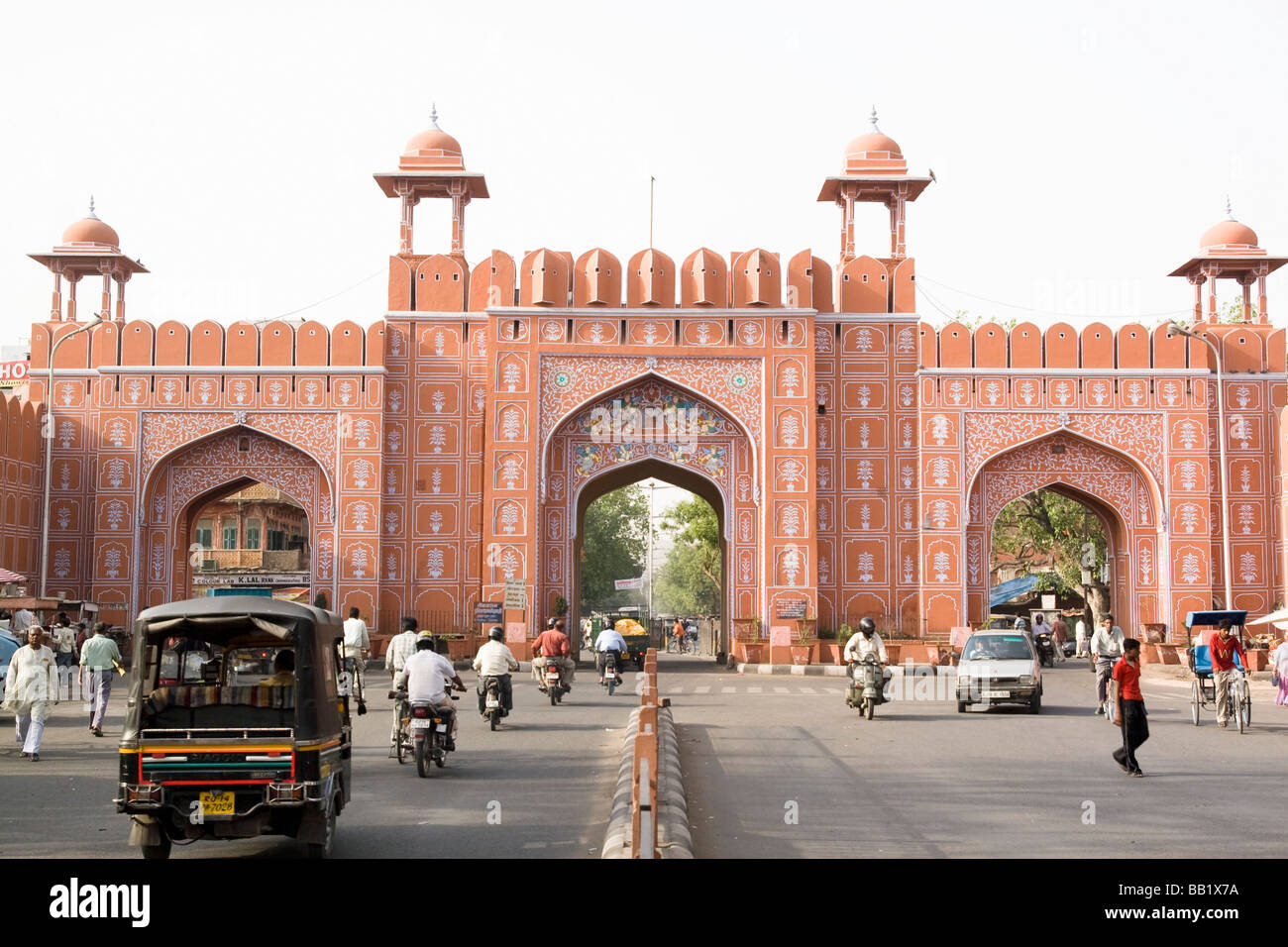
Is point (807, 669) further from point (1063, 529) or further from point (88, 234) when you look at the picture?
point (88, 234)

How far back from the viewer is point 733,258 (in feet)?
101

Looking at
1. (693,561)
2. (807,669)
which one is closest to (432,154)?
(807,669)

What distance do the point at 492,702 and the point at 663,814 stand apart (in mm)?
7528

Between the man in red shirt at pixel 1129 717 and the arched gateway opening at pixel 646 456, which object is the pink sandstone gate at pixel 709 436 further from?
the man in red shirt at pixel 1129 717

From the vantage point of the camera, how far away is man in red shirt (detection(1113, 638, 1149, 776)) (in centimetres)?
1181

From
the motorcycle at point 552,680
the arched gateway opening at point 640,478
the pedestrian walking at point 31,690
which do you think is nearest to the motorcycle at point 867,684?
the motorcycle at point 552,680

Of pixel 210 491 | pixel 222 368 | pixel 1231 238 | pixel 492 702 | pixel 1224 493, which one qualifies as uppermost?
pixel 1231 238

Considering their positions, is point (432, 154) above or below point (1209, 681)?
above

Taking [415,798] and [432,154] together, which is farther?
[432,154]

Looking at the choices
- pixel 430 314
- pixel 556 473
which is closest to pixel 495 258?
pixel 430 314

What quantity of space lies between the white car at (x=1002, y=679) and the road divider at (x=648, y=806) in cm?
797

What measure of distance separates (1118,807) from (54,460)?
25.8m

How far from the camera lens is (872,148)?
104ft

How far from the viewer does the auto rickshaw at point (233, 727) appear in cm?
748
